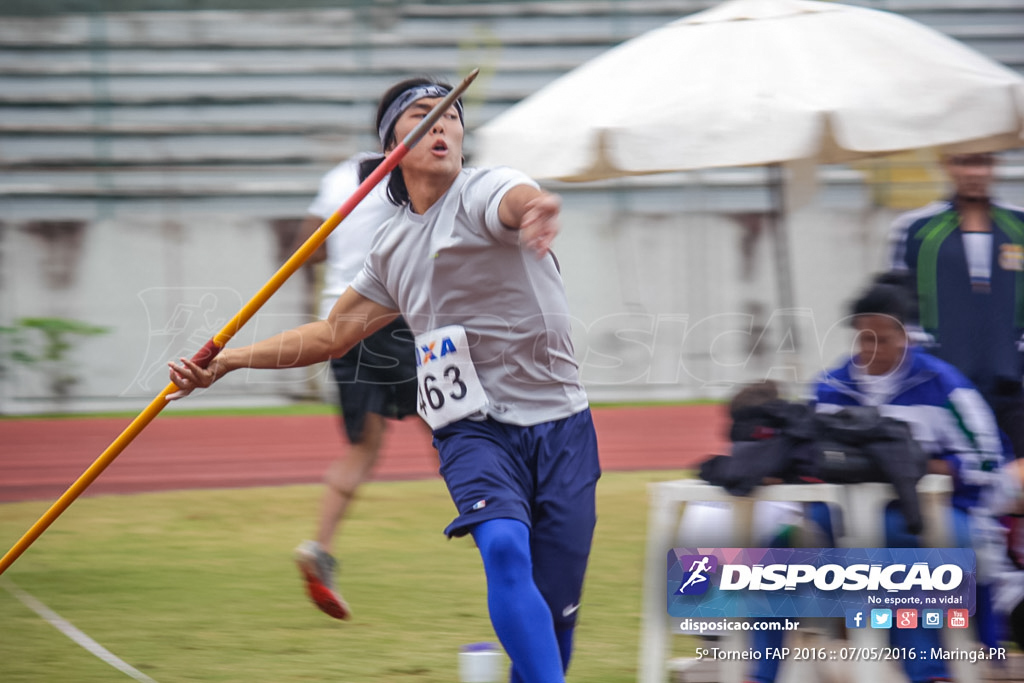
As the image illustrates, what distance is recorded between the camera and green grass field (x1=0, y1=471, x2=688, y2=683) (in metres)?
4.35

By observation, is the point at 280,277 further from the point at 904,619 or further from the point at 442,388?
the point at 904,619

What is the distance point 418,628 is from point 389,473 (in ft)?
14.7

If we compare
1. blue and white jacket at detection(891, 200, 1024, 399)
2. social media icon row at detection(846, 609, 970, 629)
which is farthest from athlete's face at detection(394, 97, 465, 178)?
blue and white jacket at detection(891, 200, 1024, 399)

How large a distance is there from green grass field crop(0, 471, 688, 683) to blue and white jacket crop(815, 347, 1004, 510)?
121 centimetres

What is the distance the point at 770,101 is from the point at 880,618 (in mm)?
2415

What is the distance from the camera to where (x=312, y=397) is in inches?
501

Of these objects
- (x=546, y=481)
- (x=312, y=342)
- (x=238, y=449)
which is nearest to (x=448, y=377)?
(x=546, y=481)

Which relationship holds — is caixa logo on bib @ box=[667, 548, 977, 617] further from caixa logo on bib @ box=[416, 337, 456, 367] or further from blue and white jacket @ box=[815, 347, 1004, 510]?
caixa logo on bib @ box=[416, 337, 456, 367]

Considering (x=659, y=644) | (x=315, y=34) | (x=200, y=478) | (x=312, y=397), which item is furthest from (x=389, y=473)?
(x=315, y=34)

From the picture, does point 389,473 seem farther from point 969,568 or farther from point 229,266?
point 969,568

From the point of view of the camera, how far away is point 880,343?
12.6ft
